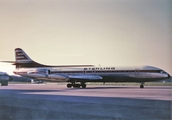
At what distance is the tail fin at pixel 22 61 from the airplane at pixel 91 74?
74 cm

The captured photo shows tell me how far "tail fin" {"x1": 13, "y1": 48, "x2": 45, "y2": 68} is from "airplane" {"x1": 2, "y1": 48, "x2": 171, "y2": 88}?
0.74 meters

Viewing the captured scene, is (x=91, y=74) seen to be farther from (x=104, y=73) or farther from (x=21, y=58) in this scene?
(x=21, y=58)

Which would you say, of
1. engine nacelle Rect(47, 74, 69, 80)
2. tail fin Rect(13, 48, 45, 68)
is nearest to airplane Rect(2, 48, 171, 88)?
engine nacelle Rect(47, 74, 69, 80)

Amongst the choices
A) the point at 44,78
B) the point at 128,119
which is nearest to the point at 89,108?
the point at 128,119

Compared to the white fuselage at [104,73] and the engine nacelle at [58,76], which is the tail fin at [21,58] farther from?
the engine nacelle at [58,76]

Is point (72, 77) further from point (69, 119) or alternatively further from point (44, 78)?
point (69, 119)

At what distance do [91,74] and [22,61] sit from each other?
8.75 metres

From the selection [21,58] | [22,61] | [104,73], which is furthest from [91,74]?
[21,58]

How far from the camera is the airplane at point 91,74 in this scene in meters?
27.4

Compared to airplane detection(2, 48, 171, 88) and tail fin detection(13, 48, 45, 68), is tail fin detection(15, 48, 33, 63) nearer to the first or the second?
tail fin detection(13, 48, 45, 68)

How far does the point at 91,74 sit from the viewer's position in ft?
96.4

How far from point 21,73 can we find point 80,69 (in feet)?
22.8

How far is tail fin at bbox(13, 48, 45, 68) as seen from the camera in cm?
3303

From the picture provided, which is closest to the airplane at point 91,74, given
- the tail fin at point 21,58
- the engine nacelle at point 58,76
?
the engine nacelle at point 58,76
